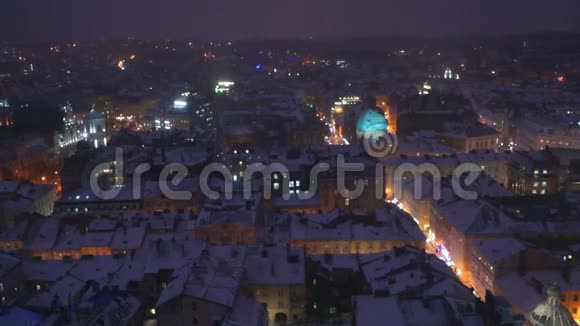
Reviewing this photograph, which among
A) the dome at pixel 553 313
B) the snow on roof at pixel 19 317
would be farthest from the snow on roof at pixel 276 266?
the dome at pixel 553 313

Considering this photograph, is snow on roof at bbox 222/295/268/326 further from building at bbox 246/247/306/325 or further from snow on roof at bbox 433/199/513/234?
snow on roof at bbox 433/199/513/234

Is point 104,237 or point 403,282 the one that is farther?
point 104,237

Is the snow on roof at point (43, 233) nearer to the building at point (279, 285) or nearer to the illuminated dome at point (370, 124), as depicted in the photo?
the building at point (279, 285)

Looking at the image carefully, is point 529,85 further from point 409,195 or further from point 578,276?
point 578,276

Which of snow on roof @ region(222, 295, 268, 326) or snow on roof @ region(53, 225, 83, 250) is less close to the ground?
snow on roof @ region(53, 225, 83, 250)

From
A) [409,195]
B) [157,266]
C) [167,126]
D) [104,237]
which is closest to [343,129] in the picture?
[167,126]

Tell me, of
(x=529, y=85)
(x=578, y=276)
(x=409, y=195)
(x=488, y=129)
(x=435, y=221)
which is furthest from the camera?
(x=529, y=85)

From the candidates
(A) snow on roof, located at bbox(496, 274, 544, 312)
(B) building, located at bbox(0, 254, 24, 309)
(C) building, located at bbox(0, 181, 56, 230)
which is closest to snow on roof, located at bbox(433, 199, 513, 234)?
(A) snow on roof, located at bbox(496, 274, 544, 312)

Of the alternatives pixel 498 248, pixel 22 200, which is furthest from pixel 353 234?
pixel 22 200
